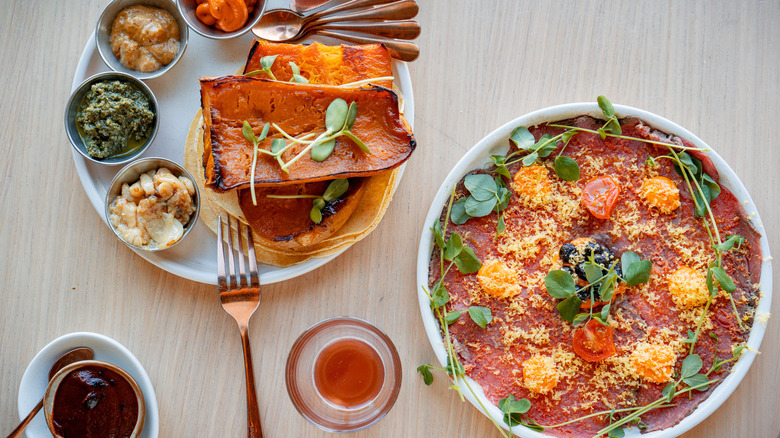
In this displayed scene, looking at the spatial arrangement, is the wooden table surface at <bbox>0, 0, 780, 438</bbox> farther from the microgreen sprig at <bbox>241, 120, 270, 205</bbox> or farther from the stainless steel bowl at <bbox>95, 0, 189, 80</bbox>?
the microgreen sprig at <bbox>241, 120, 270, 205</bbox>

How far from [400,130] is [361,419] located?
122cm

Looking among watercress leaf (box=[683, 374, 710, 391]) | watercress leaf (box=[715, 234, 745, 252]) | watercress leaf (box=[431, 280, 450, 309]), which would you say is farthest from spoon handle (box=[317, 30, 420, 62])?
watercress leaf (box=[683, 374, 710, 391])

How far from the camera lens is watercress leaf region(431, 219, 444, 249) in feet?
7.86

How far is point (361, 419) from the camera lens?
2371mm

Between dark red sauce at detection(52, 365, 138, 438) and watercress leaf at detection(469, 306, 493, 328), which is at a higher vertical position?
watercress leaf at detection(469, 306, 493, 328)

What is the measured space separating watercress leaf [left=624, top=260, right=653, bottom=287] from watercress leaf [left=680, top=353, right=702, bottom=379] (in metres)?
0.39

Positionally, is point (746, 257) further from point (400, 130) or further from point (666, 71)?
point (400, 130)

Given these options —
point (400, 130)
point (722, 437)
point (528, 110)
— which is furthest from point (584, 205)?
point (722, 437)

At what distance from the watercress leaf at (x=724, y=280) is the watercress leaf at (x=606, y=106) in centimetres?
78

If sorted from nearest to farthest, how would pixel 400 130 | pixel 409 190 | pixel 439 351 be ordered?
pixel 400 130 < pixel 439 351 < pixel 409 190

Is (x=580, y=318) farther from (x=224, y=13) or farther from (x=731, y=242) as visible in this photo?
(x=224, y=13)

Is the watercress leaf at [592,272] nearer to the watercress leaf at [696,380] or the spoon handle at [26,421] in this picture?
the watercress leaf at [696,380]

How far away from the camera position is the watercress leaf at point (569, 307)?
2.34m

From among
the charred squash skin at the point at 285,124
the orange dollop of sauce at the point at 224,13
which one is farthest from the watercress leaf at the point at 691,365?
the orange dollop of sauce at the point at 224,13
